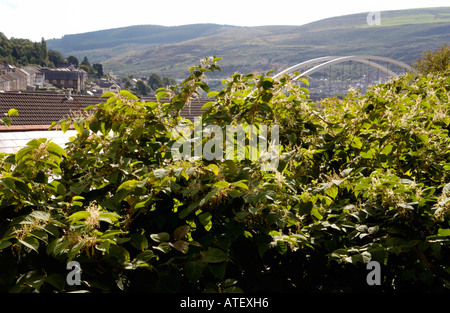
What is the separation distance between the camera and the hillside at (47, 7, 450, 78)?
358ft

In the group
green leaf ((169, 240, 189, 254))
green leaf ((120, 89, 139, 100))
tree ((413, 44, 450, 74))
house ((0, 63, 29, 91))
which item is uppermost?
house ((0, 63, 29, 91))

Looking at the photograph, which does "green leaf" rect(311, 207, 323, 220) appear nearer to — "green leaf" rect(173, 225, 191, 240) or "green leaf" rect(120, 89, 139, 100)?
"green leaf" rect(173, 225, 191, 240)

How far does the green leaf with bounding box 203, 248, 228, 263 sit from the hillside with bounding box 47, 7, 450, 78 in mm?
88856

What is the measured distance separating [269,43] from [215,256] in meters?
140

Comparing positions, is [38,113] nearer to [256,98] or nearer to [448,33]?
[256,98]

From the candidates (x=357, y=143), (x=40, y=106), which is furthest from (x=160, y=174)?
(x=40, y=106)

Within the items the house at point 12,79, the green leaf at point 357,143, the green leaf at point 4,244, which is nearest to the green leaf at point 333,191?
the green leaf at point 357,143

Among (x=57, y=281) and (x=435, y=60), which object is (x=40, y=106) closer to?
(x=435, y=60)

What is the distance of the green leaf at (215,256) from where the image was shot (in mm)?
1088

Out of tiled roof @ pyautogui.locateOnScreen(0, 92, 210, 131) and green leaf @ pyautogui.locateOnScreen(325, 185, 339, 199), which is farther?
tiled roof @ pyautogui.locateOnScreen(0, 92, 210, 131)

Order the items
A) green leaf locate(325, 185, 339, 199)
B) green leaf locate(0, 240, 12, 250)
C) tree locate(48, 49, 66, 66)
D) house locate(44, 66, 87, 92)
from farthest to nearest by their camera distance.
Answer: tree locate(48, 49, 66, 66)
house locate(44, 66, 87, 92)
green leaf locate(325, 185, 339, 199)
green leaf locate(0, 240, 12, 250)

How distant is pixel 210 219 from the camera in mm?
1287

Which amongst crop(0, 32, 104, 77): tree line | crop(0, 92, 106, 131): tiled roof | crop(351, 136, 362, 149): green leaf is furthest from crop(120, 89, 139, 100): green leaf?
crop(0, 32, 104, 77): tree line

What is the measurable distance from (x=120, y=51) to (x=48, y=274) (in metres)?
173
